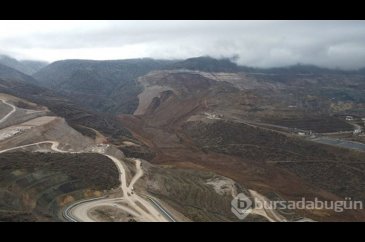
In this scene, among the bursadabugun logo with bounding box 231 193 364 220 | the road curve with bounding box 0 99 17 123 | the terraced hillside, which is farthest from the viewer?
the road curve with bounding box 0 99 17 123

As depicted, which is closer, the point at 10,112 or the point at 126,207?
the point at 126,207

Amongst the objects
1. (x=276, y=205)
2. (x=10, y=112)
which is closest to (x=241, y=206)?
(x=276, y=205)

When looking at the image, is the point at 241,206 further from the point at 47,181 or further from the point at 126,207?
the point at 47,181

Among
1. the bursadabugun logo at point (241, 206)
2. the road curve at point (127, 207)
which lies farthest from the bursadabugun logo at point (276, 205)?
the road curve at point (127, 207)

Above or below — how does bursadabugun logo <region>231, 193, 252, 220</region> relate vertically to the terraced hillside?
below

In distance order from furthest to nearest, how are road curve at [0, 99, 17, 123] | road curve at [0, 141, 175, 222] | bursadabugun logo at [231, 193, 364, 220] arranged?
road curve at [0, 99, 17, 123]
bursadabugun logo at [231, 193, 364, 220]
road curve at [0, 141, 175, 222]

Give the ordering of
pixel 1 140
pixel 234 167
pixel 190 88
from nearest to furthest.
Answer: pixel 1 140
pixel 234 167
pixel 190 88

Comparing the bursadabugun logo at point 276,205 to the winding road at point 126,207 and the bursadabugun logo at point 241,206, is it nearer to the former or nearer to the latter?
the bursadabugun logo at point 241,206

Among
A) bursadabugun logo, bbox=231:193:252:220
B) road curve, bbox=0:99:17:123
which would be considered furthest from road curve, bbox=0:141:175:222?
road curve, bbox=0:99:17:123

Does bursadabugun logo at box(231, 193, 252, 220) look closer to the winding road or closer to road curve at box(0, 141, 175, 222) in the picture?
the winding road
